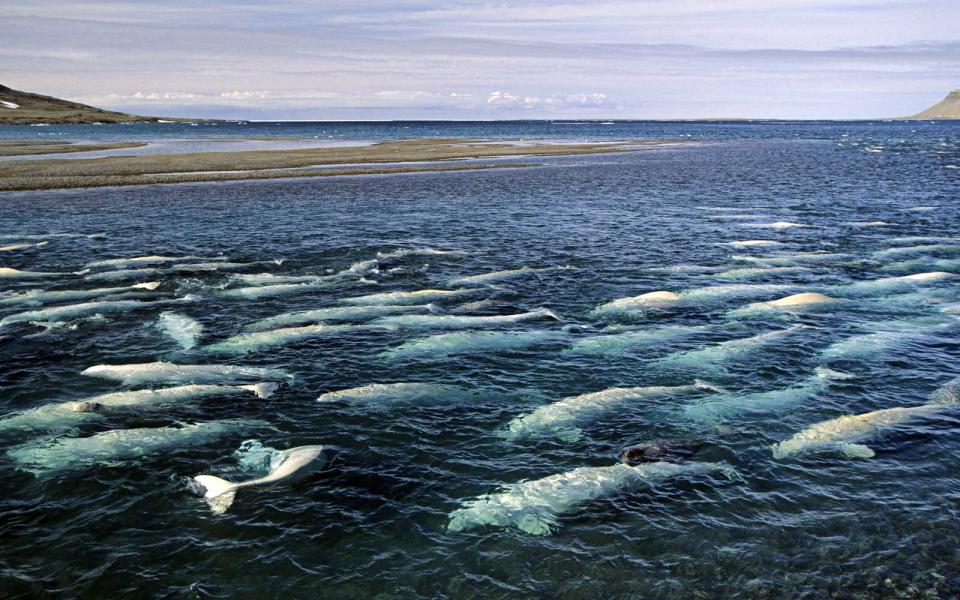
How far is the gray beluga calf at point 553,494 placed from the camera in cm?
1145

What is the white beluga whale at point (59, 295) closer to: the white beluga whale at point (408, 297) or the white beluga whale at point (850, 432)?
the white beluga whale at point (408, 297)

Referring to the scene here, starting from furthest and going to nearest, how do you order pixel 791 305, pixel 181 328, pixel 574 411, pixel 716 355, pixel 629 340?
pixel 791 305 → pixel 181 328 → pixel 629 340 → pixel 716 355 → pixel 574 411

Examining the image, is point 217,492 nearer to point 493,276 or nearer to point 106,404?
point 106,404

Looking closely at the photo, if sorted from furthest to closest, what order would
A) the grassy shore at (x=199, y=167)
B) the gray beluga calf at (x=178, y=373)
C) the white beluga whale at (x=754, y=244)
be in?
the grassy shore at (x=199, y=167) → the white beluga whale at (x=754, y=244) → the gray beluga calf at (x=178, y=373)

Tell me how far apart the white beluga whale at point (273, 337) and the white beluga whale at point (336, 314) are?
1.86 ft

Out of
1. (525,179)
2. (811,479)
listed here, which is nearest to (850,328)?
(811,479)

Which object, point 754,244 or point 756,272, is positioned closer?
point 756,272

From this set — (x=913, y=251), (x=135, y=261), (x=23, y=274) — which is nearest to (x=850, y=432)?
(x=913, y=251)

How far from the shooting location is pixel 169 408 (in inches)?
610

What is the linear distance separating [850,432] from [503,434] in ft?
22.3

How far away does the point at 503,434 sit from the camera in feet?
47.5

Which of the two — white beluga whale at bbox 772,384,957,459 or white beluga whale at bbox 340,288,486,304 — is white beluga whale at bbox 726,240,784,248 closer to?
white beluga whale at bbox 340,288,486,304

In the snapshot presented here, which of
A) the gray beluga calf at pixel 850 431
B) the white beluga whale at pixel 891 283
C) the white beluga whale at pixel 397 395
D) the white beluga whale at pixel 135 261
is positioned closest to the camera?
the gray beluga calf at pixel 850 431

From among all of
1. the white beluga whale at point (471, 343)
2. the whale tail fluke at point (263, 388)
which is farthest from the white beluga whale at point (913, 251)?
the whale tail fluke at point (263, 388)
